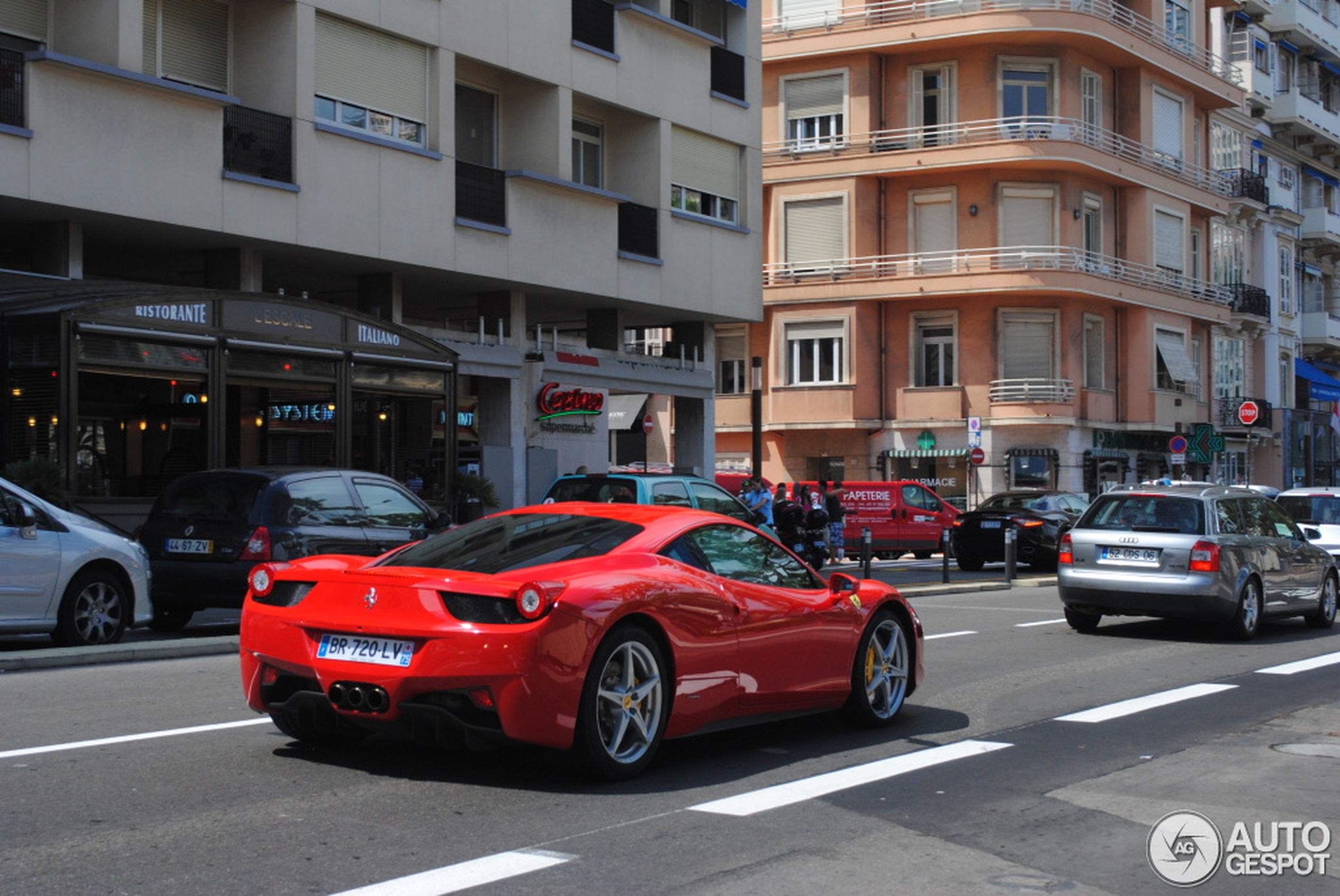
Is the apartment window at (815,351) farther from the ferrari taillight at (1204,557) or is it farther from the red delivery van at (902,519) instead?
the ferrari taillight at (1204,557)

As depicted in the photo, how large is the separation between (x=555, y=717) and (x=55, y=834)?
6.73 feet

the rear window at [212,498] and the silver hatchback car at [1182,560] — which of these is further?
the silver hatchback car at [1182,560]

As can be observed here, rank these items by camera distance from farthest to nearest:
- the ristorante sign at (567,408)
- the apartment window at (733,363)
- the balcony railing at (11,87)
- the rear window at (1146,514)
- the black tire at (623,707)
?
1. the apartment window at (733,363)
2. the ristorante sign at (567,408)
3. the balcony railing at (11,87)
4. the rear window at (1146,514)
5. the black tire at (623,707)

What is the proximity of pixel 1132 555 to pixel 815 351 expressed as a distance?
103 feet

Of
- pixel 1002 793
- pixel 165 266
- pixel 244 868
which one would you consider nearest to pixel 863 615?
pixel 1002 793

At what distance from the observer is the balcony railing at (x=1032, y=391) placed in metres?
44.9

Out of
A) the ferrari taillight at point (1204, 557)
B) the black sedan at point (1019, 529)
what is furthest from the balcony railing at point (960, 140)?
the ferrari taillight at point (1204, 557)

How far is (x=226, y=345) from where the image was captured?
62.3 feet

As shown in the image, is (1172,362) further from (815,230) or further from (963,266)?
(815,230)

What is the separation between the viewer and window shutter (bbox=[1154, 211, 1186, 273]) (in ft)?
161

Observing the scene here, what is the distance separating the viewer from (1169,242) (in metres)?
50.0

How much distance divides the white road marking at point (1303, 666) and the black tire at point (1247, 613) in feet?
3.88

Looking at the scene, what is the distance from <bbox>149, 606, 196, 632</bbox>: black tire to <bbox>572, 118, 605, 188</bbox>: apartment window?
14472 millimetres

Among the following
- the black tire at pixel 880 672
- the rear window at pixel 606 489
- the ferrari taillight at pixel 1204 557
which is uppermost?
the rear window at pixel 606 489
